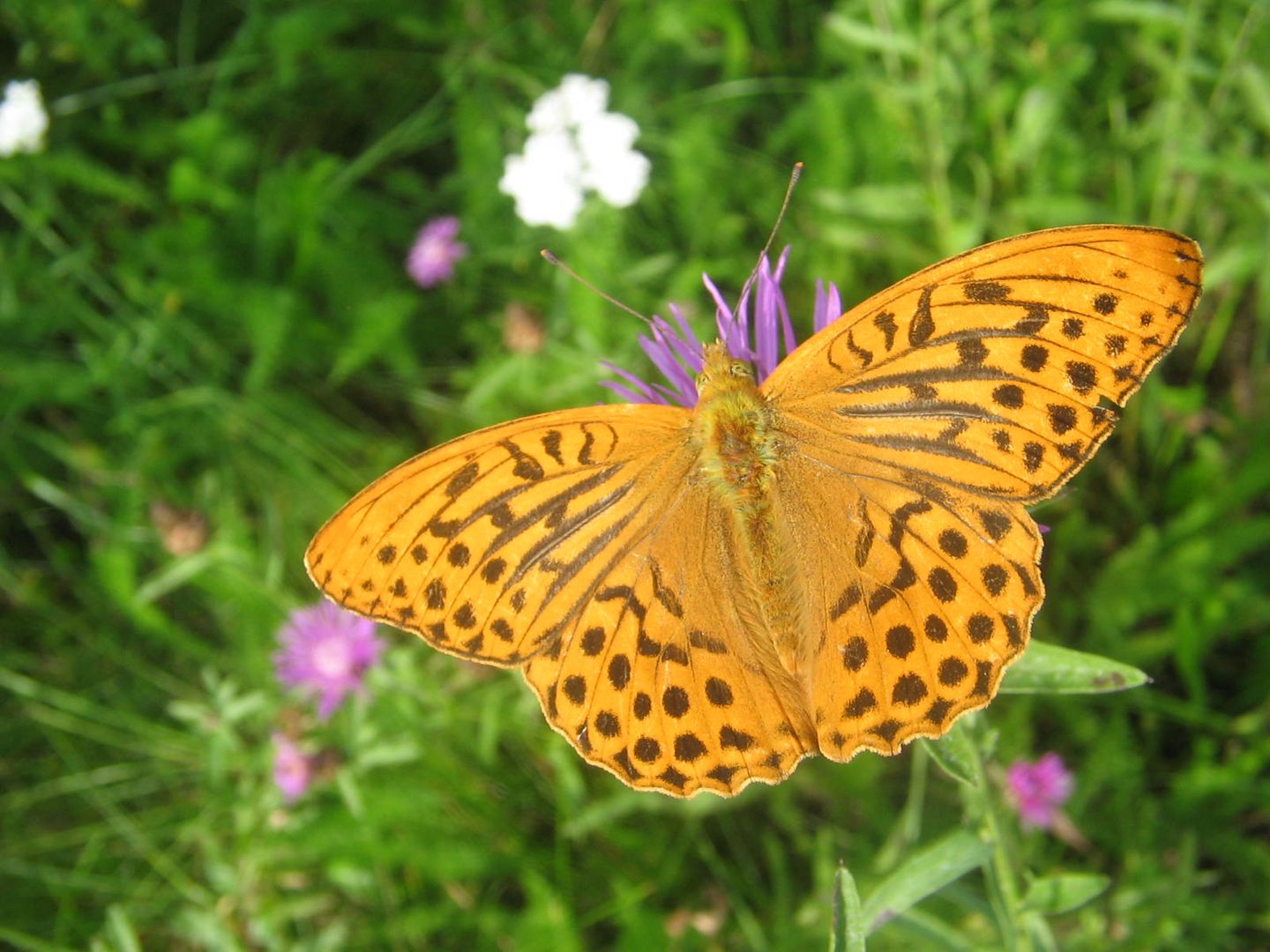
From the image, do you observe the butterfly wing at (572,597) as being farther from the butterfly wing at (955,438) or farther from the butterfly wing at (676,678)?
the butterfly wing at (955,438)

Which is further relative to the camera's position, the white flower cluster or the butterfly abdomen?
the white flower cluster

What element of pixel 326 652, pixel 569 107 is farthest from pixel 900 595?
pixel 569 107

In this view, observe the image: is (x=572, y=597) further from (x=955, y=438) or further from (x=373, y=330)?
(x=373, y=330)

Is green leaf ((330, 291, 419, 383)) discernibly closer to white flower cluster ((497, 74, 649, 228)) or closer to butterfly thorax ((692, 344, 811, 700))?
white flower cluster ((497, 74, 649, 228))

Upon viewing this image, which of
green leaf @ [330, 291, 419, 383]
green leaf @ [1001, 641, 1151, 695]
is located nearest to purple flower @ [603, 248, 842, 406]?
green leaf @ [1001, 641, 1151, 695]

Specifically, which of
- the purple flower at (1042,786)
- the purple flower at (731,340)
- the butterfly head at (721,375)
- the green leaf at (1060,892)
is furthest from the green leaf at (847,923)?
the purple flower at (1042,786)

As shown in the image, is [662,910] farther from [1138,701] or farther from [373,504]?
[373,504]
